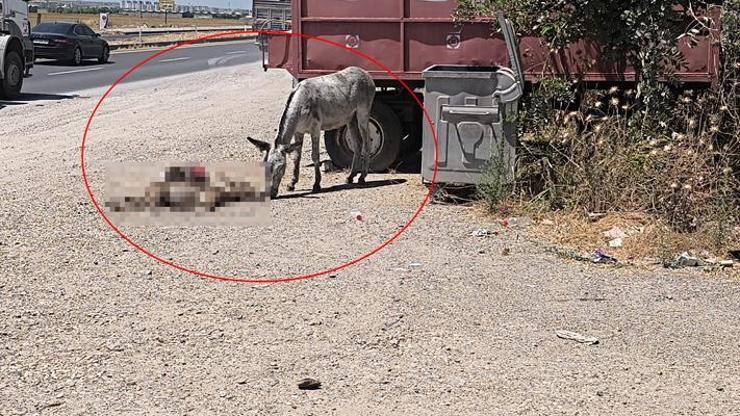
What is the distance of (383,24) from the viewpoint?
1235 centimetres

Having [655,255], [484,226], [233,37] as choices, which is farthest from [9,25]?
[233,37]

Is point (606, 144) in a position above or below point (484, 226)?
above

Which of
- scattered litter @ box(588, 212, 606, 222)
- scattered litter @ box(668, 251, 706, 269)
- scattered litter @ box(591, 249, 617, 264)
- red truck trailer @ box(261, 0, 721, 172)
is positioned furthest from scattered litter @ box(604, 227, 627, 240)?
red truck trailer @ box(261, 0, 721, 172)

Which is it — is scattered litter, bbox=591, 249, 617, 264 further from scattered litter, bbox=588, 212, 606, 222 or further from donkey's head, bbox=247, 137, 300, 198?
donkey's head, bbox=247, 137, 300, 198

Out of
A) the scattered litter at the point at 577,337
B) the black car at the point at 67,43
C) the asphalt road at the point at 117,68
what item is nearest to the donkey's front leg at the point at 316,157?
the scattered litter at the point at 577,337

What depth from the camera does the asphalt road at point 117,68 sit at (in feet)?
93.8

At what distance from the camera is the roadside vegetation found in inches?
380

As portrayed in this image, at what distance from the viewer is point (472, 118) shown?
10.8 metres

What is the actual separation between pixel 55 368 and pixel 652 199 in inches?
231

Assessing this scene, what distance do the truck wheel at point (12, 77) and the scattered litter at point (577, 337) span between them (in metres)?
19.1

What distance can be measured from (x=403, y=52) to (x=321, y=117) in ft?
4.64

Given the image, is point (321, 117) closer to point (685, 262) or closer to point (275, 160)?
point (275, 160)

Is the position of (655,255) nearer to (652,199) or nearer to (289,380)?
(652,199)

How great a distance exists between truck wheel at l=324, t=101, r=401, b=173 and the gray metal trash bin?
203 cm
